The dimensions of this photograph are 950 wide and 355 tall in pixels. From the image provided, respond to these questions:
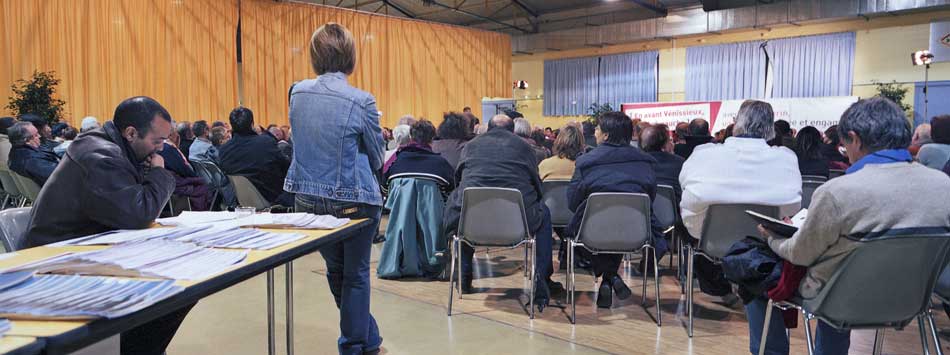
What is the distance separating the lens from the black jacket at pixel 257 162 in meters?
4.80

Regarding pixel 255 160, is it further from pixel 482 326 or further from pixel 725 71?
pixel 725 71

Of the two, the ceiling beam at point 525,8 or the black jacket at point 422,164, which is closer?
the black jacket at point 422,164

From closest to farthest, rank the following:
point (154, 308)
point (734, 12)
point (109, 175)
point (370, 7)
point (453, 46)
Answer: point (154, 308) → point (109, 175) → point (734, 12) → point (453, 46) → point (370, 7)

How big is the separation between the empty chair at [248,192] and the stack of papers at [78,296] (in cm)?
359

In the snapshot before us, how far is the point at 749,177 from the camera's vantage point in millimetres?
2877

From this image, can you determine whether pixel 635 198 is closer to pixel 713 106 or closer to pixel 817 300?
pixel 817 300

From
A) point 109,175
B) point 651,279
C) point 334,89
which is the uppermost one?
point 334,89

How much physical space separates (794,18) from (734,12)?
1379 millimetres

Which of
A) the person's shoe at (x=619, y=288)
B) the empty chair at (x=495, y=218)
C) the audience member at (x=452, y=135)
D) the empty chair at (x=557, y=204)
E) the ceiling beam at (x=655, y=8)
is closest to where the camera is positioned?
the empty chair at (x=495, y=218)

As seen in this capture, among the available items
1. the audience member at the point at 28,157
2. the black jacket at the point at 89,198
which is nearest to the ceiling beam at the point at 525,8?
the audience member at the point at 28,157

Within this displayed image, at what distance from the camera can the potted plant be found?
8909 millimetres

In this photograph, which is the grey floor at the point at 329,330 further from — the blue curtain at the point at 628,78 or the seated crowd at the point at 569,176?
the blue curtain at the point at 628,78

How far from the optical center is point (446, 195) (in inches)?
180

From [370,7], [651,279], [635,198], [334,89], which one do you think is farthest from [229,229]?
[370,7]
